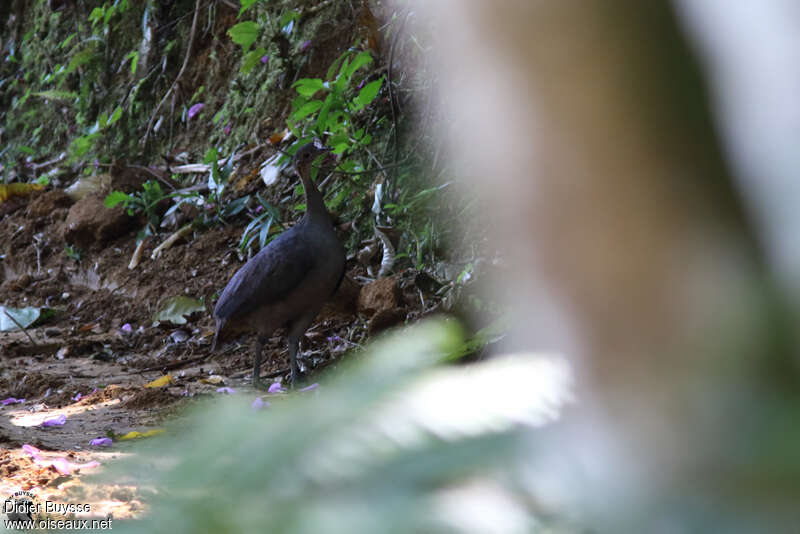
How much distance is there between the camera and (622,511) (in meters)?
0.32

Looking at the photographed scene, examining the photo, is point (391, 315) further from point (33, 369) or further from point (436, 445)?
point (436, 445)

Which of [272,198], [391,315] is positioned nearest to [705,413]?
[391,315]

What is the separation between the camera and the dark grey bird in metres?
4.13

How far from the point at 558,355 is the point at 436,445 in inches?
2.6

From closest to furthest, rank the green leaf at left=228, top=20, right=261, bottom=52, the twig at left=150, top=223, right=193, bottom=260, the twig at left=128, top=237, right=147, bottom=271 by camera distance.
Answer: the green leaf at left=228, top=20, right=261, bottom=52 → the twig at left=150, top=223, right=193, bottom=260 → the twig at left=128, top=237, right=147, bottom=271

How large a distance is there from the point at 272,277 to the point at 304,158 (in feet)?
2.62

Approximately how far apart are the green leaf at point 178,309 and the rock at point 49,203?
9.42 feet

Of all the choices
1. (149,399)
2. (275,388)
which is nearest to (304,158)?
(275,388)

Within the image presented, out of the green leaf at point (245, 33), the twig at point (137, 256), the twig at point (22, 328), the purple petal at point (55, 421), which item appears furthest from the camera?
the twig at point (137, 256)

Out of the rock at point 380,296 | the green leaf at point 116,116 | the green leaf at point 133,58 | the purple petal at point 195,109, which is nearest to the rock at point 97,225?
the purple petal at point 195,109

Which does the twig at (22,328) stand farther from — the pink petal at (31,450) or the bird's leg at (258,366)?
the pink petal at (31,450)

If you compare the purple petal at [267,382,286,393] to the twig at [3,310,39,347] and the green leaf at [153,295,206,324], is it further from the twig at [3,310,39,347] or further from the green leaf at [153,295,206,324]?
the twig at [3,310,39,347]

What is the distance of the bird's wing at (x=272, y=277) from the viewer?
4.13 metres

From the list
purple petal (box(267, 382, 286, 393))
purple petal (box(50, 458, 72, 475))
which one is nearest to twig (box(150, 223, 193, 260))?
purple petal (box(267, 382, 286, 393))
